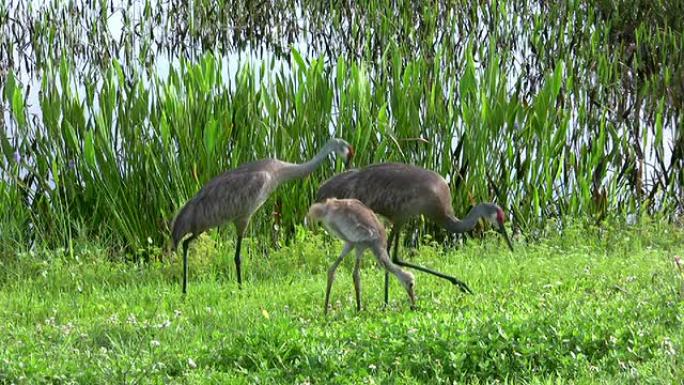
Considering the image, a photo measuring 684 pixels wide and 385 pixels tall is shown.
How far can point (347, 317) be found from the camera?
6.70m

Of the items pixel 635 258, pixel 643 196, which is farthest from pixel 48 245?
pixel 643 196

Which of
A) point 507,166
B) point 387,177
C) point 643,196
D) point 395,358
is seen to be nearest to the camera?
point 395,358

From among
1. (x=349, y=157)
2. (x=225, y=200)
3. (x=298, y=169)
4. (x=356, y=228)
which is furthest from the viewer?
(x=349, y=157)

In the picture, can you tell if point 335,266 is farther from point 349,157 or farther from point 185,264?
point 349,157

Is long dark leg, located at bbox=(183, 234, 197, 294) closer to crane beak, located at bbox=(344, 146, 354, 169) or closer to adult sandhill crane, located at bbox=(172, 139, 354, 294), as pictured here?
→ adult sandhill crane, located at bbox=(172, 139, 354, 294)

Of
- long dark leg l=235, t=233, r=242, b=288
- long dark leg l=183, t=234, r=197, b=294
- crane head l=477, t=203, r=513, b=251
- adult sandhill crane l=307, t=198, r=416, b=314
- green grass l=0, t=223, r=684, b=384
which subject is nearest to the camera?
green grass l=0, t=223, r=684, b=384

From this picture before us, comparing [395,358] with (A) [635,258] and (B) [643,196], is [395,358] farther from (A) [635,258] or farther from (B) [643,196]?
(B) [643,196]

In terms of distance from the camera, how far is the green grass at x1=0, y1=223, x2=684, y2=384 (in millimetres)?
5438

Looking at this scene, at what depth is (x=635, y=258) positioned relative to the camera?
877cm

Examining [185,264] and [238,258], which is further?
[238,258]

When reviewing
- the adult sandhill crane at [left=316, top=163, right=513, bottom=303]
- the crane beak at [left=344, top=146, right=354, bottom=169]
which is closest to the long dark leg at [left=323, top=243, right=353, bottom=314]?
the adult sandhill crane at [left=316, top=163, right=513, bottom=303]

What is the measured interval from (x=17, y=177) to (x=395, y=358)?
520 centimetres

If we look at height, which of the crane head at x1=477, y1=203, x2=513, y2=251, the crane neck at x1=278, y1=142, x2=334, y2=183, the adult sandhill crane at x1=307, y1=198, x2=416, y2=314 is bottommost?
the crane head at x1=477, y1=203, x2=513, y2=251

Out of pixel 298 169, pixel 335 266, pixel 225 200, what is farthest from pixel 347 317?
pixel 298 169
